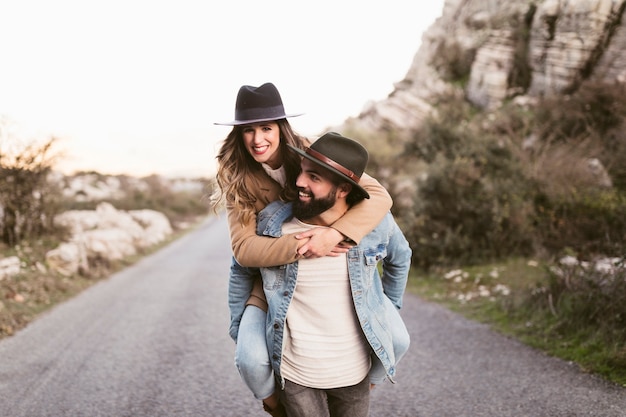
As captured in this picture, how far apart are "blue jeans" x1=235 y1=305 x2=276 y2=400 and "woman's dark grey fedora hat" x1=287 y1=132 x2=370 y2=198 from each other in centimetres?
79

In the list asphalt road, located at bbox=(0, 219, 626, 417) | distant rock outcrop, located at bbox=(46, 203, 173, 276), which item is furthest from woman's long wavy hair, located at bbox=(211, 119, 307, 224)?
distant rock outcrop, located at bbox=(46, 203, 173, 276)

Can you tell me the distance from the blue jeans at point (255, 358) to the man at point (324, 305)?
4 centimetres

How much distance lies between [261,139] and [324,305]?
923mm

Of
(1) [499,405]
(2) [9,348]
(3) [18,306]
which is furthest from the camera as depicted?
(3) [18,306]

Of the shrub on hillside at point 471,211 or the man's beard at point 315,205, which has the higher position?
the man's beard at point 315,205

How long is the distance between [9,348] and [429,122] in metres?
12.6

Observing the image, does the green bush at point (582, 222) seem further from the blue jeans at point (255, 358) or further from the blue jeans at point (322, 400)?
the blue jeans at point (255, 358)

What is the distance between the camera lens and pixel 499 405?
4.03 meters

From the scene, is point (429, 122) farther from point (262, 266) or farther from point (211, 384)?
point (262, 266)

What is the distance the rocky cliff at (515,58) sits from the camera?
19906 mm

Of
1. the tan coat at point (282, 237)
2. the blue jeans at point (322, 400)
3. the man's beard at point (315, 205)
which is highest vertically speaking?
the man's beard at point (315, 205)

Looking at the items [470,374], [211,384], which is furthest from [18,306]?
[470,374]

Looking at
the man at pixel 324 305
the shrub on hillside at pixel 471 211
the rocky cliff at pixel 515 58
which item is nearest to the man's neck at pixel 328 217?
the man at pixel 324 305

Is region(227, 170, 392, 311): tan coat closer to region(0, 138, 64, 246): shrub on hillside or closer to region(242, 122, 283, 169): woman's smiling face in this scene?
region(242, 122, 283, 169): woman's smiling face
